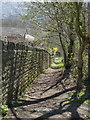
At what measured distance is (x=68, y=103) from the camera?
4773 millimetres

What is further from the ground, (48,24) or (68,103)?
(48,24)

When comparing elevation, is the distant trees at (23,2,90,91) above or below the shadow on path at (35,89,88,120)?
above

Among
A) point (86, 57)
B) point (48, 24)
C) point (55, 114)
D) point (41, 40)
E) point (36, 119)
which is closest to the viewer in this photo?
point (36, 119)

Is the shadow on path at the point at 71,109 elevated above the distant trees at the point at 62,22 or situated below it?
below

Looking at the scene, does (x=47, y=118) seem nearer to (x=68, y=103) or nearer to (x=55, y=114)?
(x=55, y=114)

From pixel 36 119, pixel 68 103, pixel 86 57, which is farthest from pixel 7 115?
pixel 86 57

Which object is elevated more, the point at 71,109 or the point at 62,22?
the point at 62,22

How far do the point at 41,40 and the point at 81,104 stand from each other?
430 inches

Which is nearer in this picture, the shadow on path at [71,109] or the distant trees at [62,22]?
the shadow on path at [71,109]

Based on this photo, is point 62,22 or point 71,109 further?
point 62,22

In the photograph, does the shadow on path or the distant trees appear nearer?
the shadow on path

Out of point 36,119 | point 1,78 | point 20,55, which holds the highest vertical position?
point 20,55

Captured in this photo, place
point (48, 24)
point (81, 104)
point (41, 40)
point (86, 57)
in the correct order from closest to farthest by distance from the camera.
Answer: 1. point (81, 104)
2. point (86, 57)
3. point (48, 24)
4. point (41, 40)

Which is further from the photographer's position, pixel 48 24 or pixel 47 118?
pixel 48 24
